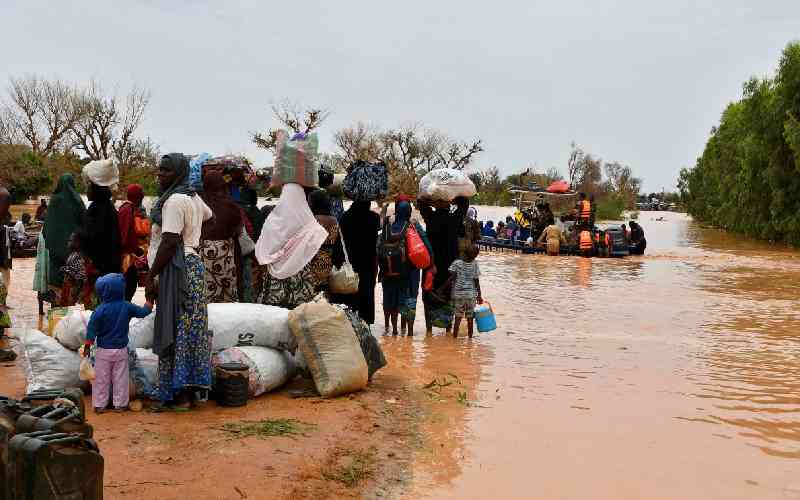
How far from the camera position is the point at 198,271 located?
227 inches

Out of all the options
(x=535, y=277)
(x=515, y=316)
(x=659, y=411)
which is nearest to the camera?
(x=659, y=411)

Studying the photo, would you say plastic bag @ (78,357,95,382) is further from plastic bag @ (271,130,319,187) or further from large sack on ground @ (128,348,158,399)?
plastic bag @ (271,130,319,187)

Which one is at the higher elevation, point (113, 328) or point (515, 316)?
point (113, 328)

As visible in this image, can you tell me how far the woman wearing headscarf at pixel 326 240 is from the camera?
773 centimetres

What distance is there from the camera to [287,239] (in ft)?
23.2

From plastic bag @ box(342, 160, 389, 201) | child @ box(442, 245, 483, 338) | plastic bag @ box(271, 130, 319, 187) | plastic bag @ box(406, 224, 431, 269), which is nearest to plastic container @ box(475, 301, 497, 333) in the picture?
child @ box(442, 245, 483, 338)

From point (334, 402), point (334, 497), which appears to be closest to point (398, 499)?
point (334, 497)

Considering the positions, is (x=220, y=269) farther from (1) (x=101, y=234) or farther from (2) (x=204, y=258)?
(1) (x=101, y=234)

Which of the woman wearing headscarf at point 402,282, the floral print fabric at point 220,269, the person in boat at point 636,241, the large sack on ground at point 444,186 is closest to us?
the floral print fabric at point 220,269

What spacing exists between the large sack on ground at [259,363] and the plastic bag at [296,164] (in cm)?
153

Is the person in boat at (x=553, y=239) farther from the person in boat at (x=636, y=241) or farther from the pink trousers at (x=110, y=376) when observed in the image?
the pink trousers at (x=110, y=376)

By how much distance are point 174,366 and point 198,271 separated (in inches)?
26.3

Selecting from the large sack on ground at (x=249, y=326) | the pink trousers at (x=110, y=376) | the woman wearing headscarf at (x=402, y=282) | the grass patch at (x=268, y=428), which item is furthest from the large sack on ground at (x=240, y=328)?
the woman wearing headscarf at (x=402, y=282)

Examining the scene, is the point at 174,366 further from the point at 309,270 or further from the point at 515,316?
the point at 515,316
